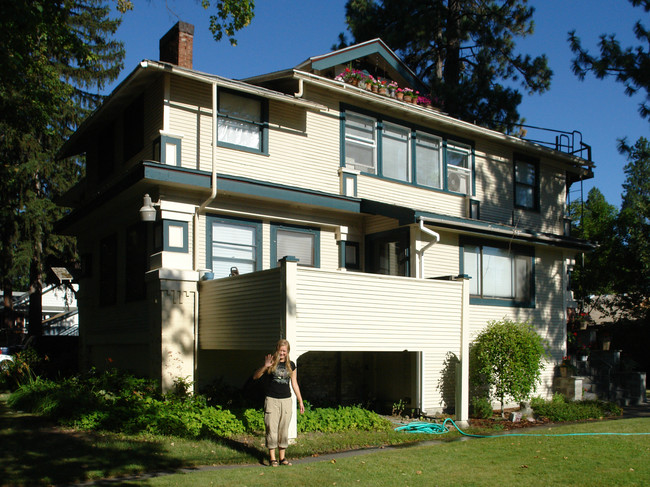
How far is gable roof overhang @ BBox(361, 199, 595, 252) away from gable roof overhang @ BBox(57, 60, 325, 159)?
8.87 feet

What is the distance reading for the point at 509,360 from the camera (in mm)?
14695

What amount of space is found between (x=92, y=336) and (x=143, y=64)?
7461 mm

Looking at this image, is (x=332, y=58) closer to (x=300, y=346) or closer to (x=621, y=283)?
(x=300, y=346)

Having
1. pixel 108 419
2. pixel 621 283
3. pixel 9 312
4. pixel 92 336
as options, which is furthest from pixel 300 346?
pixel 9 312

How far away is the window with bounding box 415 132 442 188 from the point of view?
17.5 meters

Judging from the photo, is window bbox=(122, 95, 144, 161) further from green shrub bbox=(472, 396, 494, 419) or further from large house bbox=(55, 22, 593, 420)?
green shrub bbox=(472, 396, 494, 419)

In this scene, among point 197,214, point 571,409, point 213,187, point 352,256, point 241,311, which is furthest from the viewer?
point 352,256

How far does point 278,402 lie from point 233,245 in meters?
5.28

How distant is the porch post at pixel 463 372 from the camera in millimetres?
13750

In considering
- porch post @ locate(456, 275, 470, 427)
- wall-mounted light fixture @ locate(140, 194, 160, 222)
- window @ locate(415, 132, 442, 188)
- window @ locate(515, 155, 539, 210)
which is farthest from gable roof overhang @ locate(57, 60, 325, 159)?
window @ locate(515, 155, 539, 210)

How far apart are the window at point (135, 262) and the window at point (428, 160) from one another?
7.22 metres

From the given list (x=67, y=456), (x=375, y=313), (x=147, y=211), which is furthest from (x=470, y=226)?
(x=67, y=456)

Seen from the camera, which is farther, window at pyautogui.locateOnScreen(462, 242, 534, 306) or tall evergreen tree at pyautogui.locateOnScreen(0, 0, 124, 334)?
tall evergreen tree at pyautogui.locateOnScreen(0, 0, 124, 334)

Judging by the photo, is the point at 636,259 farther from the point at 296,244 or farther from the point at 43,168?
the point at 43,168
